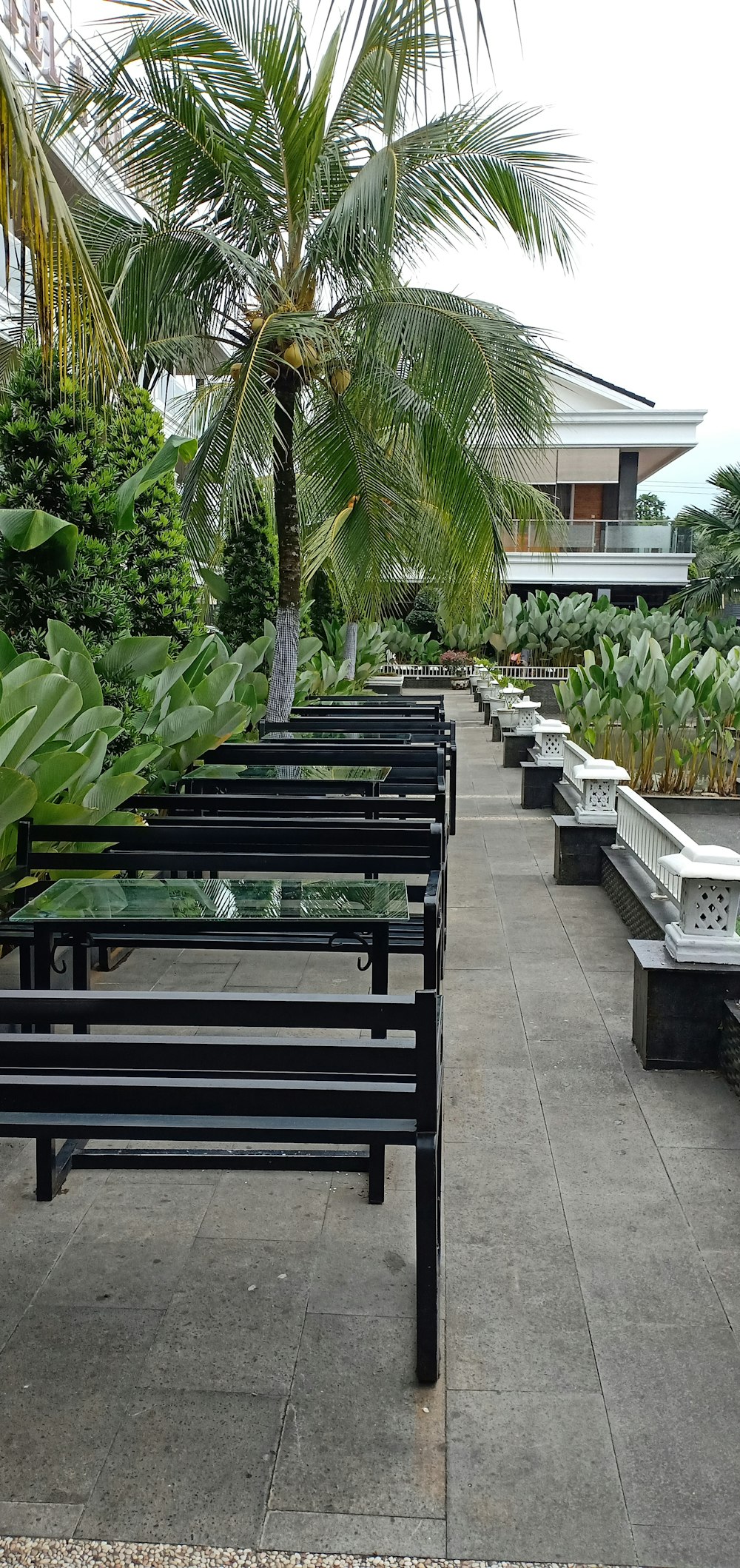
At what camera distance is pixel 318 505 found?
9.80 metres

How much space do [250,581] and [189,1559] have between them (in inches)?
418

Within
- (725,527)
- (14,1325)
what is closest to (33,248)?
(14,1325)

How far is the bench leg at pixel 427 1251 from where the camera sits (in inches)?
89.1

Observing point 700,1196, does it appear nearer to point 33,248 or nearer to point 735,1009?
point 735,1009

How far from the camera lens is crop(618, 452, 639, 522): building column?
119ft

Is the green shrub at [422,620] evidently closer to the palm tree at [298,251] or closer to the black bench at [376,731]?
the palm tree at [298,251]

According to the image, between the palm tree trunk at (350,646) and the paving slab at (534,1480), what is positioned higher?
the palm tree trunk at (350,646)

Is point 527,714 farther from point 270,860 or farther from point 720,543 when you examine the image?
point 720,543

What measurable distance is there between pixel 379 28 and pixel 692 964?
310 cm

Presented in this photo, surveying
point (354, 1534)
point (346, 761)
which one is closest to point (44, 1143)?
point (354, 1534)

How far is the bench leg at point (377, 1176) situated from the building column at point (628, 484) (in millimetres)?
34945

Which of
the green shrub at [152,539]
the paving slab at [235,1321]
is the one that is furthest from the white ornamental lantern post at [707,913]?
the green shrub at [152,539]

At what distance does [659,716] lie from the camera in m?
9.40

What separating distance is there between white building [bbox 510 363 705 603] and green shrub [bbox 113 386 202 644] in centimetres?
2310
